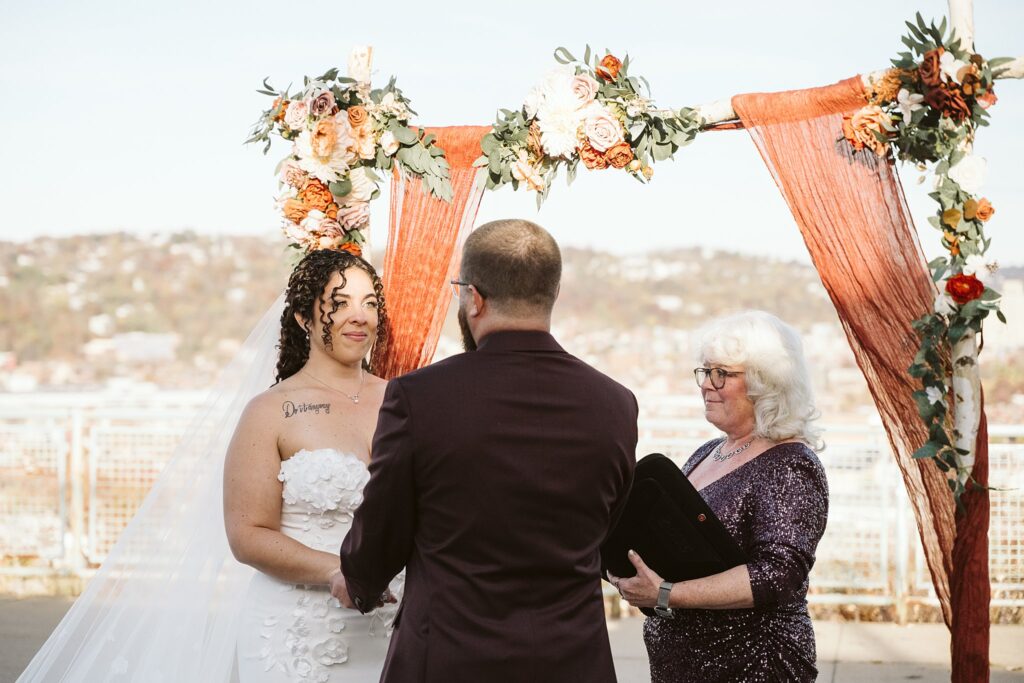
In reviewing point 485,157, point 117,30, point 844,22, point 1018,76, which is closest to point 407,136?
point 485,157

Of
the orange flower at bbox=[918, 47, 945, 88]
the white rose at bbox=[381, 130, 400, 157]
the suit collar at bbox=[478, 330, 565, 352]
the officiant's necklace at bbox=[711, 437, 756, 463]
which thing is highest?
the orange flower at bbox=[918, 47, 945, 88]

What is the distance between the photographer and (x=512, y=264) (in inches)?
80.1

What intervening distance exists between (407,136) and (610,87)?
77 centimetres

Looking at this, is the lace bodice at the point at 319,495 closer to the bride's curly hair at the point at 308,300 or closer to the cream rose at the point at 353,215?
the bride's curly hair at the point at 308,300

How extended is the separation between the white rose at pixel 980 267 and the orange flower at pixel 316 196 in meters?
2.20

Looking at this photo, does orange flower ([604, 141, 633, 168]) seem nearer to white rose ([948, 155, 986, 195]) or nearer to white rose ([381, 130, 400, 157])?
white rose ([381, 130, 400, 157])

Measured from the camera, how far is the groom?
1963 mm

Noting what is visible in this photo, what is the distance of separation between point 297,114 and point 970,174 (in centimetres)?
228

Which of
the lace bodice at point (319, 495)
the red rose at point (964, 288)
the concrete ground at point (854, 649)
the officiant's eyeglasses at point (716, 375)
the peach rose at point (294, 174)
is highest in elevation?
the peach rose at point (294, 174)

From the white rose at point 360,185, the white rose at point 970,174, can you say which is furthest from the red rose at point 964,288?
the white rose at point 360,185

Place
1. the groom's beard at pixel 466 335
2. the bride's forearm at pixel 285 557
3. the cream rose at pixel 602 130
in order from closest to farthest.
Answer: the groom's beard at pixel 466 335 < the bride's forearm at pixel 285 557 < the cream rose at pixel 602 130

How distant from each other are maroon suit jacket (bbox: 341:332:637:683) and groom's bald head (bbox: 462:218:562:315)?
0.07 metres

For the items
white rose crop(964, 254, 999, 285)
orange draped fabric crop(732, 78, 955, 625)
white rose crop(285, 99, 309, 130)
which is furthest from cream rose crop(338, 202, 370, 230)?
white rose crop(964, 254, 999, 285)

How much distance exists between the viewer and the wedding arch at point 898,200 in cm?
311
